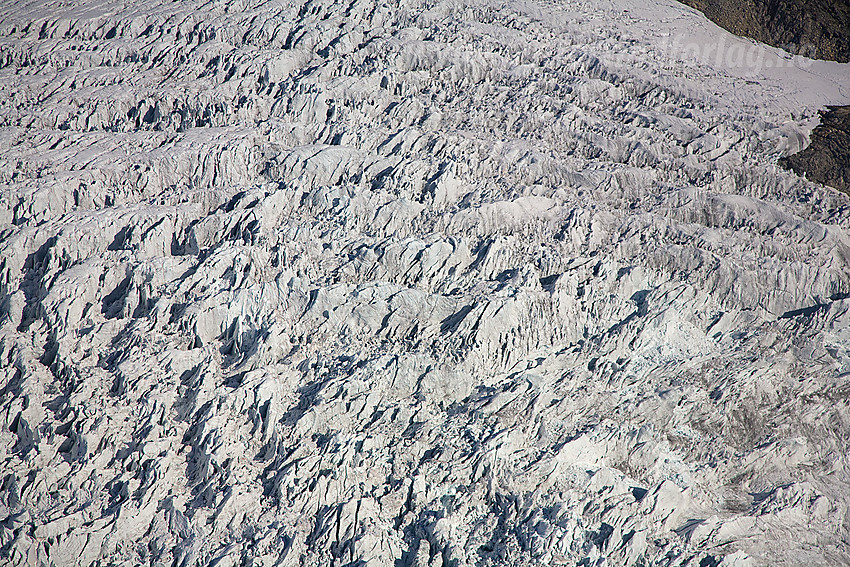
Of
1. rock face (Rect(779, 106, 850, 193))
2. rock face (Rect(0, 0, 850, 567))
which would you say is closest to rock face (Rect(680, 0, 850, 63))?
rock face (Rect(0, 0, 850, 567))

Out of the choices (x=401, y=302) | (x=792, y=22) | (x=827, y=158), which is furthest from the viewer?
(x=792, y=22)

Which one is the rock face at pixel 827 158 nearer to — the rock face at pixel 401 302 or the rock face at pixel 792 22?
the rock face at pixel 401 302

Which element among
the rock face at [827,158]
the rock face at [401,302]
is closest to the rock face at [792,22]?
the rock face at [401,302]

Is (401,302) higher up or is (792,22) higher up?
(792,22)

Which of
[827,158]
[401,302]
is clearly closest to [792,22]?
[827,158]

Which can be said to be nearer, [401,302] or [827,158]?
[401,302]

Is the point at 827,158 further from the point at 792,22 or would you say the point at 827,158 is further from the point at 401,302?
the point at 401,302

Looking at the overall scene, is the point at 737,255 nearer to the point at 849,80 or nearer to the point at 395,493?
the point at 395,493

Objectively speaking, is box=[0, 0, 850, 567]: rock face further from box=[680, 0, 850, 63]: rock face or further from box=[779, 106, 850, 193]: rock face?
box=[680, 0, 850, 63]: rock face
